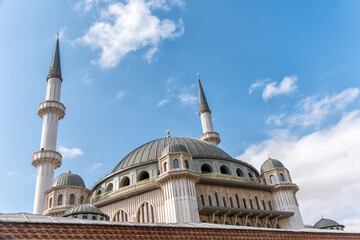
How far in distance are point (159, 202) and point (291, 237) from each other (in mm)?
13567

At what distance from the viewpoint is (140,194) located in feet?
97.6

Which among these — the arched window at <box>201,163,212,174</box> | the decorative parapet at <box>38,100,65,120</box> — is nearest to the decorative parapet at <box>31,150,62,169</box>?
the decorative parapet at <box>38,100,65,120</box>

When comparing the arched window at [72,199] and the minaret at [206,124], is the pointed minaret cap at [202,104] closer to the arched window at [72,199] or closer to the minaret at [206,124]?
the minaret at [206,124]

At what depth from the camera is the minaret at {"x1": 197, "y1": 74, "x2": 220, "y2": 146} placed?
4813 centimetres

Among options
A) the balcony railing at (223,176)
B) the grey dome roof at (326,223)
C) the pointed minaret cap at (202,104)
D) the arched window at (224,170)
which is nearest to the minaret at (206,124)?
the pointed minaret cap at (202,104)

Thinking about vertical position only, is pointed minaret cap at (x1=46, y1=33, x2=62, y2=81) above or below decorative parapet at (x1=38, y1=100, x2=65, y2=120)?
above

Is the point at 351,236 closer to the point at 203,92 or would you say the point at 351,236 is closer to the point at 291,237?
the point at 291,237

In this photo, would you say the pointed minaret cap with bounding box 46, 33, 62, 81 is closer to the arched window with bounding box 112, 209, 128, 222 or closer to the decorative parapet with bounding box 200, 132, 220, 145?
the arched window with bounding box 112, 209, 128, 222

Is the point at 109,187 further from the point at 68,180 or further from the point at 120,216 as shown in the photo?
the point at 120,216

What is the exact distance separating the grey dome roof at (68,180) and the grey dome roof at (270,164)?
737 inches

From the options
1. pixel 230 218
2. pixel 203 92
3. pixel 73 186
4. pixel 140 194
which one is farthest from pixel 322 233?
pixel 203 92

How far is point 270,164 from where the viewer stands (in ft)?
117

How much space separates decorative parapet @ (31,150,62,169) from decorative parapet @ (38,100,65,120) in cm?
551

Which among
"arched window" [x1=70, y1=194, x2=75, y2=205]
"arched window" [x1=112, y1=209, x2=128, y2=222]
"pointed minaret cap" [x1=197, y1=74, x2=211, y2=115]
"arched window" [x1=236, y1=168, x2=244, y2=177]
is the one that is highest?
"pointed minaret cap" [x1=197, y1=74, x2=211, y2=115]
